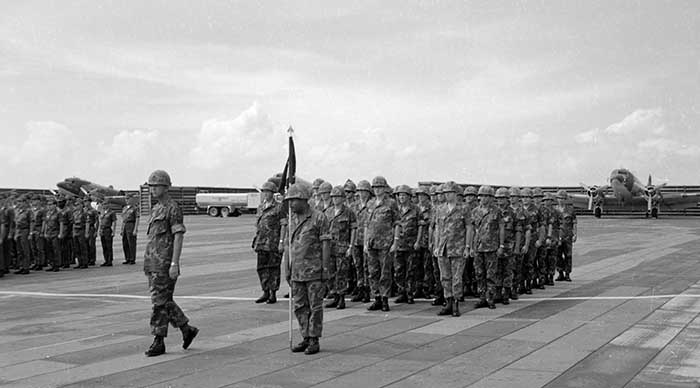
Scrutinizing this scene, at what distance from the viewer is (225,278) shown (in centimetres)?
1681

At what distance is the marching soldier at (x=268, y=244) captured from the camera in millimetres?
12430

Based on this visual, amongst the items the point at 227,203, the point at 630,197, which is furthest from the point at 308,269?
the point at 227,203

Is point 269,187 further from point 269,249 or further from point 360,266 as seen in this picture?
point 360,266

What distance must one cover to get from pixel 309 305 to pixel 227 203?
5441 cm

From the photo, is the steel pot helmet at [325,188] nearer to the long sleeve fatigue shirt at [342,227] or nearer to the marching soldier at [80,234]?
the long sleeve fatigue shirt at [342,227]

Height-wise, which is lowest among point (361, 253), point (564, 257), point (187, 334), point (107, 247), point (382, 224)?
point (187, 334)

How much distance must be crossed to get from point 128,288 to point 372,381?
9.65 m

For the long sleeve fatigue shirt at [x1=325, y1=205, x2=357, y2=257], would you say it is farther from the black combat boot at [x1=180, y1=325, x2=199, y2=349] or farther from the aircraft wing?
the aircraft wing

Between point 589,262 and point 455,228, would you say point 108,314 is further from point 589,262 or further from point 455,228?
point 589,262

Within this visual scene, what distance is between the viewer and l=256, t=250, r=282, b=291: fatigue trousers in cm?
1241

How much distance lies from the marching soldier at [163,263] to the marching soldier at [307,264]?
1345 millimetres

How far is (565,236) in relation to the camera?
50.9ft

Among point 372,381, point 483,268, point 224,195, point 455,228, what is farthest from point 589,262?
point 224,195

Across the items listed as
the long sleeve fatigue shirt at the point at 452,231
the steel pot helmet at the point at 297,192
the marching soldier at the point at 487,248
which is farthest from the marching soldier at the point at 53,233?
the steel pot helmet at the point at 297,192
